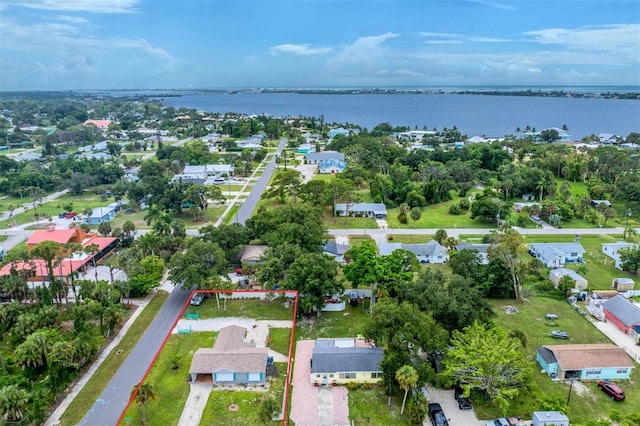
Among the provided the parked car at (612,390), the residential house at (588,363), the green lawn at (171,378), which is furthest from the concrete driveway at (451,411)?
the green lawn at (171,378)

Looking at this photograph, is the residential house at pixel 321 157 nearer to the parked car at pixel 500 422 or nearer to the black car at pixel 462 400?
the black car at pixel 462 400

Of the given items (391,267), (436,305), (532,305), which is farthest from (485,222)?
(436,305)

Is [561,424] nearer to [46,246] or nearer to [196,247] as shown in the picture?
[196,247]

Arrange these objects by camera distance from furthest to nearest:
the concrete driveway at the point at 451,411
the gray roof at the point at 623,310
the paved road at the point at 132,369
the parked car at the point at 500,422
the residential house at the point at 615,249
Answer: the residential house at the point at 615,249 → the gray roof at the point at 623,310 → the paved road at the point at 132,369 → the concrete driveway at the point at 451,411 → the parked car at the point at 500,422

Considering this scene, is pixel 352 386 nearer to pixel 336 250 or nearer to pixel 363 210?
pixel 336 250

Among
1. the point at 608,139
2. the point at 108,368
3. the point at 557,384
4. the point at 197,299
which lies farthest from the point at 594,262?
the point at 608,139
